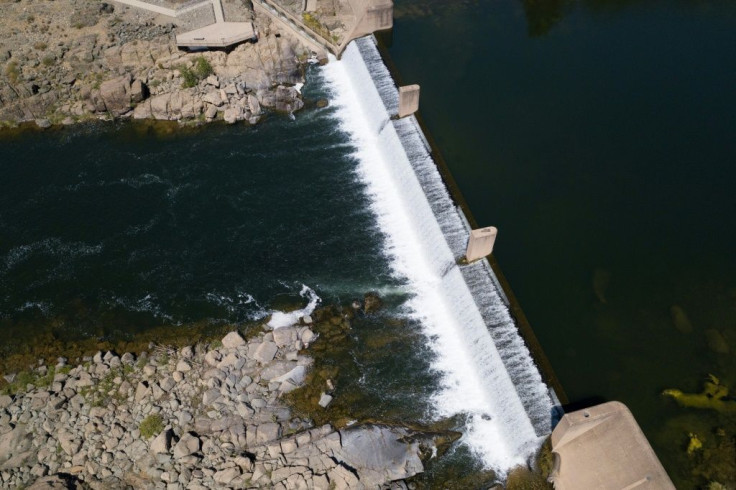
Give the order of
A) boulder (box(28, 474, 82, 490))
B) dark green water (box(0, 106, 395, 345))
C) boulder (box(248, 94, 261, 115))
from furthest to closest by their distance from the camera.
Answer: boulder (box(248, 94, 261, 115)) < dark green water (box(0, 106, 395, 345)) < boulder (box(28, 474, 82, 490))

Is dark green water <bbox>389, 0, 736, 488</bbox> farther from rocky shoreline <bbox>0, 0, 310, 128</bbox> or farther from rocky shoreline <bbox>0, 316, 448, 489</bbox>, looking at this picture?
rocky shoreline <bbox>0, 316, 448, 489</bbox>

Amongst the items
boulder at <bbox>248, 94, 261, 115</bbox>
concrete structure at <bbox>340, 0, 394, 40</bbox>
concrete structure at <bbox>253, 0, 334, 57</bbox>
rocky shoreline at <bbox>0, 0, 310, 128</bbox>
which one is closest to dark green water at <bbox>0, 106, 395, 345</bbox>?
boulder at <bbox>248, 94, 261, 115</bbox>

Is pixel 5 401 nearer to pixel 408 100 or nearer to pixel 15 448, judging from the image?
pixel 15 448

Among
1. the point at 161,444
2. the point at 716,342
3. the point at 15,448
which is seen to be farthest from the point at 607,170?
the point at 15,448

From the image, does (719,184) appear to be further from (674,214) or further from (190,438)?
(190,438)

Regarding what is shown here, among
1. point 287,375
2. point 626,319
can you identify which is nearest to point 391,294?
point 287,375

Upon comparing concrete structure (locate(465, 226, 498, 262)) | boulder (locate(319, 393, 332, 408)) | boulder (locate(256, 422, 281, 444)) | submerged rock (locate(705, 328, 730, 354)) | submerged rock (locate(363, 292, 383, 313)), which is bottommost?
boulder (locate(256, 422, 281, 444))
